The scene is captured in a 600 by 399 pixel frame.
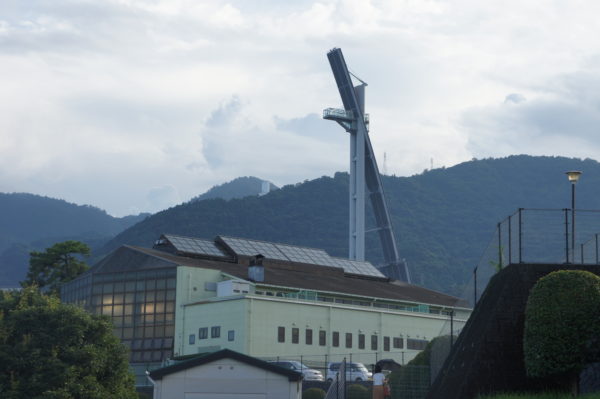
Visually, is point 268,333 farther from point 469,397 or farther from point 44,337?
point 469,397

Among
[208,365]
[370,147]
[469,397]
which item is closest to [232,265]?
[370,147]

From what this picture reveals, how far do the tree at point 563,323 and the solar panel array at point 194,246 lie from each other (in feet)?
241

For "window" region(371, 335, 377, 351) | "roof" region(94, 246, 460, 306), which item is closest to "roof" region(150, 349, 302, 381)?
"roof" region(94, 246, 460, 306)

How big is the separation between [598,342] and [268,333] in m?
60.4

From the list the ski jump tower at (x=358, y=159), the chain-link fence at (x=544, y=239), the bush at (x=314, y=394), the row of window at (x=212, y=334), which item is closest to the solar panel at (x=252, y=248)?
the row of window at (x=212, y=334)

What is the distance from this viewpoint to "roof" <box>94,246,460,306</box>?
96188mm

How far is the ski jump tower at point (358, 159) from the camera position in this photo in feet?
468

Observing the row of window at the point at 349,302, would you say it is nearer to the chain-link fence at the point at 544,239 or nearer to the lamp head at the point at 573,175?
the chain-link fence at the point at 544,239

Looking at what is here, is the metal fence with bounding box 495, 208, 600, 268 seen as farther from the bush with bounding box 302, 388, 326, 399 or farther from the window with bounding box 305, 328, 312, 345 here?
the window with bounding box 305, 328, 312, 345

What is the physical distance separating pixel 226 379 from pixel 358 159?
342 feet

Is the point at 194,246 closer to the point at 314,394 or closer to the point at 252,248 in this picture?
the point at 252,248

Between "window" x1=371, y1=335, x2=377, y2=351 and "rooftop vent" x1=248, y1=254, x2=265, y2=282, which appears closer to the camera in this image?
"window" x1=371, y1=335, x2=377, y2=351

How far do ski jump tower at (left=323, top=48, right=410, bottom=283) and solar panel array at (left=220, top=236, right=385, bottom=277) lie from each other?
2240 cm

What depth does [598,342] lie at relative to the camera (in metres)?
28.5
